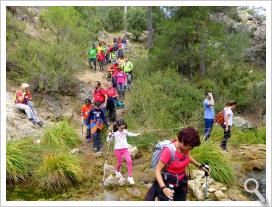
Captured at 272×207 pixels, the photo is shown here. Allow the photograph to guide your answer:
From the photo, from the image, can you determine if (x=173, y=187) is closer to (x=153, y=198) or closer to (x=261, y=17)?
(x=153, y=198)

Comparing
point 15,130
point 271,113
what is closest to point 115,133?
point 271,113

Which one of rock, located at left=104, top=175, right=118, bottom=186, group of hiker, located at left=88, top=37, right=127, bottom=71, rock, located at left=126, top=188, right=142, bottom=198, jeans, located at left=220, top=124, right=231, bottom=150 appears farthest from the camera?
group of hiker, located at left=88, top=37, right=127, bottom=71

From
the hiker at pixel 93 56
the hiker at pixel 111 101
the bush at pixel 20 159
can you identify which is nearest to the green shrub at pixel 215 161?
the bush at pixel 20 159

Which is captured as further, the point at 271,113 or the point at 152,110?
the point at 152,110

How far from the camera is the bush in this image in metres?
8.38

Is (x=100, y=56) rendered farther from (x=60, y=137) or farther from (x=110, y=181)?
(x=110, y=181)

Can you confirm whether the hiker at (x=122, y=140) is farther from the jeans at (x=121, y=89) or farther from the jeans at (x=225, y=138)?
the jeans at (x=121, y=89)

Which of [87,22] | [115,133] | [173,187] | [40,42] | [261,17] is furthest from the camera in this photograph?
[87,22]

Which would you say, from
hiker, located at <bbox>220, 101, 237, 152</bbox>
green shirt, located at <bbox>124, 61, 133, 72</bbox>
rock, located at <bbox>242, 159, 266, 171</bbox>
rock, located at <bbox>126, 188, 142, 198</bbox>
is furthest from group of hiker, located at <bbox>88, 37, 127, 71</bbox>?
rock, located at <bbox>126, 188, 142, 198</bbox>

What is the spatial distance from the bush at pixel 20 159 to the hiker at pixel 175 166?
456cm

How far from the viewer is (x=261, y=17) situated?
25.6 metres

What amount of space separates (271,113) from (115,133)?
9.85 feet

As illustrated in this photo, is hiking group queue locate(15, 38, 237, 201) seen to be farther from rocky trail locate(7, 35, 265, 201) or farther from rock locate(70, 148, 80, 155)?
rock locate(70, 148, 80, 155)

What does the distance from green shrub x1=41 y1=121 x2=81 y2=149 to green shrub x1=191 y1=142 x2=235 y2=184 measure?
340 cm
